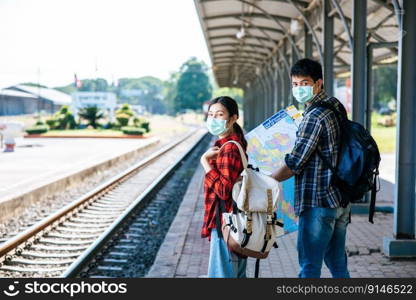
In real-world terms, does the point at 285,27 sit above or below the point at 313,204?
above

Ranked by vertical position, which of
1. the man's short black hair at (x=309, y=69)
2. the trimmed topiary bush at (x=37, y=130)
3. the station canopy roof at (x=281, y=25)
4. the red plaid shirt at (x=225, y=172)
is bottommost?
the trimmed topiary bush at (x=37, y=130)

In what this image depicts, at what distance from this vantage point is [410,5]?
654cm

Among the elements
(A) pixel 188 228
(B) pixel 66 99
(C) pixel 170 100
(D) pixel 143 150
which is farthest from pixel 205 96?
(A) pixel 188 228

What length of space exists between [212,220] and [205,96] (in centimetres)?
8912

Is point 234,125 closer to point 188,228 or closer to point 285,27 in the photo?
point 188,228

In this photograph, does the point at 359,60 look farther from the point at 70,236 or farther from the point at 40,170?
the point at 40,170

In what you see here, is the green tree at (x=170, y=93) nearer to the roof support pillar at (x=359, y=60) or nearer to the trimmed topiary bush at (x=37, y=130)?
the trimmed topiary bush at (x=37, y=130)

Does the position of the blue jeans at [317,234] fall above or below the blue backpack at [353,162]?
below

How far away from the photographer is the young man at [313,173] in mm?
3846

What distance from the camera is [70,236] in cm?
859

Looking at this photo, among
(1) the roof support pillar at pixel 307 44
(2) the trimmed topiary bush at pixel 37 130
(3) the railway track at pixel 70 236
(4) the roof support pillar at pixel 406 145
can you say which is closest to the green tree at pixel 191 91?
(2) the trimmed topiary bush at pixel 37 130

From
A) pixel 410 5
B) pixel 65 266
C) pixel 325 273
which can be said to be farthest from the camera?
pixel 65 266

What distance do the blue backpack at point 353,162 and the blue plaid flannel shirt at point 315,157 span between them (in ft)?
0.12

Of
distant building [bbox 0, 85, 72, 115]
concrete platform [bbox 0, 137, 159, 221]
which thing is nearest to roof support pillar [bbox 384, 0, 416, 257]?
concrete platform [bbox 0, 137, 159, 221]
